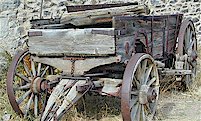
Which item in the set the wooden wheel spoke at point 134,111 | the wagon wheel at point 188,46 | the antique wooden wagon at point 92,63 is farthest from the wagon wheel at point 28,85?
the wagon wheel at point 188,46

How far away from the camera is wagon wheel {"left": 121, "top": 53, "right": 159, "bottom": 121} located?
3.45 meters

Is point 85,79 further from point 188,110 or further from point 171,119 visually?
point 188,110

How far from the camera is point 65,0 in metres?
6.95


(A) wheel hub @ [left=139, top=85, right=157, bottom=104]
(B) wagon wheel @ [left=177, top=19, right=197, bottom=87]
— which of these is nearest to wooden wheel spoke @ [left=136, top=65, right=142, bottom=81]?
(A) wheel hub @ [left=139, top=85, right=157, bottom=104]

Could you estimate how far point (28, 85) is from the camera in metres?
4.32

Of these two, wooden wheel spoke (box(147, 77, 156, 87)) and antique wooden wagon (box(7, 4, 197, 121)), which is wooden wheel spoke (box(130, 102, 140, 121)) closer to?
antique wooden wagon (box(7, 4, 197, 121))

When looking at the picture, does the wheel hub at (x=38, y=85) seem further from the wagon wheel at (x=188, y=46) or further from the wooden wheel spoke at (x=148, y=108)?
the wagon wheel at (x=188, y=46)

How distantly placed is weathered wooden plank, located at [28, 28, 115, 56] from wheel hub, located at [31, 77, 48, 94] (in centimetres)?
33

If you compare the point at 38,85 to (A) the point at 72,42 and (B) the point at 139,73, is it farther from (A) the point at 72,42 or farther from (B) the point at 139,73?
(B) the point at 139,73

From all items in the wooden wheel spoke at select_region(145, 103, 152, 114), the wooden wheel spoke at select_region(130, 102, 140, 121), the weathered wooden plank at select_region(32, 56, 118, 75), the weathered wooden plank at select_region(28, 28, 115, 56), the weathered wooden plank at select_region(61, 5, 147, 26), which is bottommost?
the wooden wheel spoke at select_region(145, 103, 152, 114)

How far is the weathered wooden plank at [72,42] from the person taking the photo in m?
3.69

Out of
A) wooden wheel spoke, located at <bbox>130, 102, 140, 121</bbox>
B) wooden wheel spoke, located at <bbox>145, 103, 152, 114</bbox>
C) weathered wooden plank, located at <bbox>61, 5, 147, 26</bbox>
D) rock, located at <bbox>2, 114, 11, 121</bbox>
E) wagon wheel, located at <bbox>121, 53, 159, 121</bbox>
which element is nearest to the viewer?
wagon wheel, located at <bbox>121, 53, 159, 121</bbox>

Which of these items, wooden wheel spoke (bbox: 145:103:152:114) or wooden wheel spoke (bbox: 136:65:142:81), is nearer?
wooden wheel spoke (bbox: 136:65:142:81)

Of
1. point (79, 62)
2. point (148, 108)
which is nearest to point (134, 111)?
point (148, 108)
